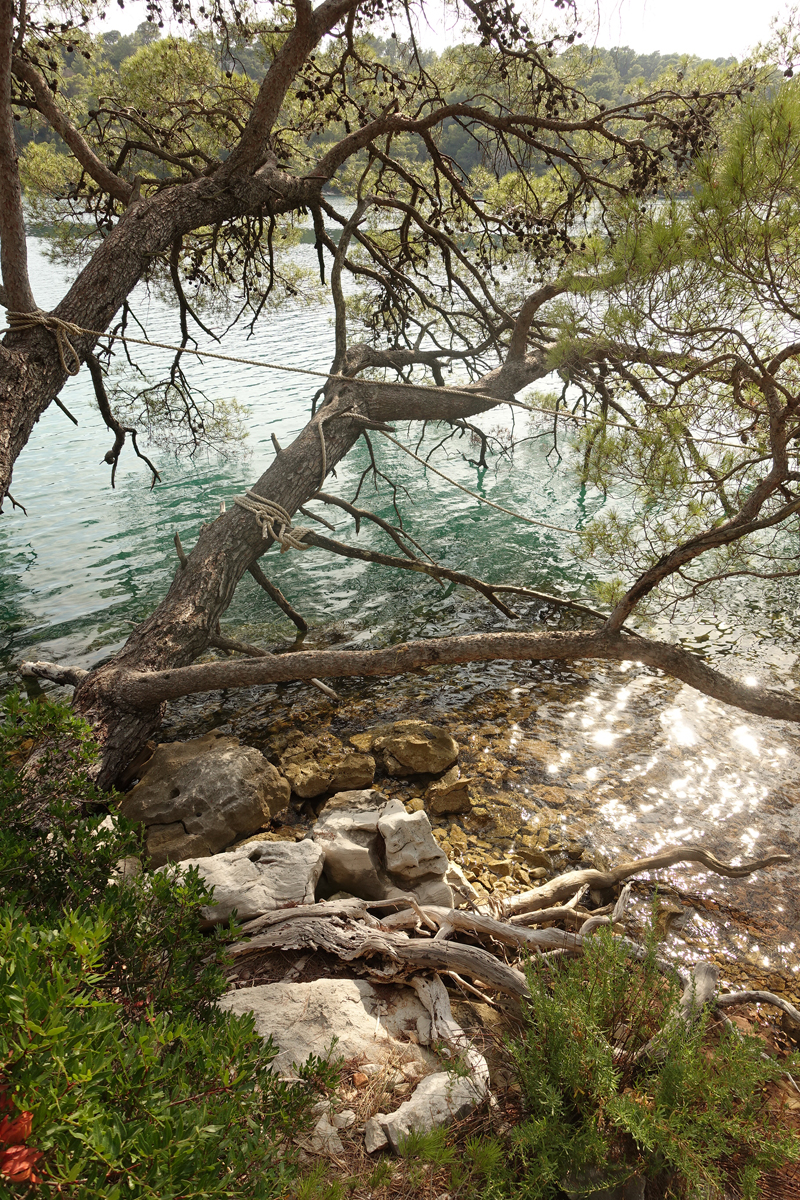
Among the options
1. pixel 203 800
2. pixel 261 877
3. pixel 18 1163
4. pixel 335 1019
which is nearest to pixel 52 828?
pixel 261 877

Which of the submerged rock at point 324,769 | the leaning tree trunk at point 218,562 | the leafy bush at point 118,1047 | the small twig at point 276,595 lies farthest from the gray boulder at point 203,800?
the small twig at point 276,595

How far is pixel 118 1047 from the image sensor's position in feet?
3.27

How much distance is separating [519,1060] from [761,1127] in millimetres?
577

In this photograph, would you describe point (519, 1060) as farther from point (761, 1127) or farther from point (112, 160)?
point (112, 160)

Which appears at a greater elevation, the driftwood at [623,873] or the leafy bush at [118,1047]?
the leafy bush at [118,1047]

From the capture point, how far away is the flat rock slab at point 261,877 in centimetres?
220

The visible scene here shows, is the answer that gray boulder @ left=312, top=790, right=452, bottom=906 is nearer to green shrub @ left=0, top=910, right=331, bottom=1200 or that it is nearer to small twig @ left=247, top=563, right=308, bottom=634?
green shrub @ left=0, top=910, right=331, bottom=1200

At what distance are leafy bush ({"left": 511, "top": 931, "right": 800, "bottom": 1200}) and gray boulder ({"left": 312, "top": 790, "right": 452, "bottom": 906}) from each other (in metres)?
0.79

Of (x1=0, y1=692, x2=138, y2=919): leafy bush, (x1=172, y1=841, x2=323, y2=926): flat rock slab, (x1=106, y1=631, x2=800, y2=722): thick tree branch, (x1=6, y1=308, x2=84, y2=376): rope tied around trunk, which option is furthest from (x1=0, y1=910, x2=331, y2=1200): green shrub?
(x1=6, y1=308, x2=84, y2=376): rope tied around trunk

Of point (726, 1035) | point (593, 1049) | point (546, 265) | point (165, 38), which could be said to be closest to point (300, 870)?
point (593, 1049)

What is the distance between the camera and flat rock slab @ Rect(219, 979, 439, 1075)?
5.71 ft

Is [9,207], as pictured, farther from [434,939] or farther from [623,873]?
[623,873]

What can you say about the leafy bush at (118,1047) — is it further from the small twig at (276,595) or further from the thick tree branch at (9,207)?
the small twig at (276,595)

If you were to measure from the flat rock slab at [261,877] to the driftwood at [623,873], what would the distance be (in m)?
0.75
